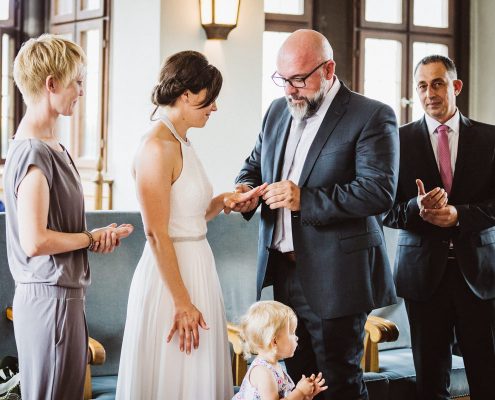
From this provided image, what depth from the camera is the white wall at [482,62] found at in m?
6.49

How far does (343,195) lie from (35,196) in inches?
39.4

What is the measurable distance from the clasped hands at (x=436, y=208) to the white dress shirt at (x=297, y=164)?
0.42m

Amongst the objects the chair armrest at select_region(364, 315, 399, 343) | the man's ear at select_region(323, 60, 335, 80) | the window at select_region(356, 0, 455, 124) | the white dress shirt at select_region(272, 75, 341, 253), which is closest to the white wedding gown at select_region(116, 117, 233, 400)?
the white dress shirt at select_region(272, 75, 341, 253)

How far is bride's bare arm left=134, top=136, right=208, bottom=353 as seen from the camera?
236 centimetres

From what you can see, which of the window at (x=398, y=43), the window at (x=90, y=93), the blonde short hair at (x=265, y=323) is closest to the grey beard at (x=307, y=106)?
the blonde short hair at (x=265, y=323)

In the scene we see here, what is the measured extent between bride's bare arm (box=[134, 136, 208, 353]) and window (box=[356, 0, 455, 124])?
13.7 feet

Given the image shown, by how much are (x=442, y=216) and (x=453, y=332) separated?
52 centimetres

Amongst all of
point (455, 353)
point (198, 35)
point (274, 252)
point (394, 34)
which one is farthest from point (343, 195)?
point (394, 34)

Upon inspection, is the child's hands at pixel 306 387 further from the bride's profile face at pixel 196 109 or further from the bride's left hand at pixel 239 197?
the bride's profile face at pixel 196 109

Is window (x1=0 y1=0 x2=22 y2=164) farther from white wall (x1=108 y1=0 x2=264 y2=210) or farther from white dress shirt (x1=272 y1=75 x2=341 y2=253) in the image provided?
white dress shirt (x1=272 y1=75 x2=341 y2=253)

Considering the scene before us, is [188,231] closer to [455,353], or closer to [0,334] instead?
[0,334]

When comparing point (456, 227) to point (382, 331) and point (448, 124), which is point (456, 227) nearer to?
point (448, 124)

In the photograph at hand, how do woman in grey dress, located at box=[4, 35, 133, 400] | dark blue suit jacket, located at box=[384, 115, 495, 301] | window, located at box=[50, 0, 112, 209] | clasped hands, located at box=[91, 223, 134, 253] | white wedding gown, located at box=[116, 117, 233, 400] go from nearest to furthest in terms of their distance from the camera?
woman in grey dress, located at box=[4, 35, 133, 400] → clasped hands, located at box=[91, 223, 134, 253] → white wedding gown, located at box=[116, 117, 233, 400] → dark blue suit jacket, located at box=[384, 115, 495, 301] → window, located at box=[50, 0, 112, 209]

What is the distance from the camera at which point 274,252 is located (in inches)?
111
